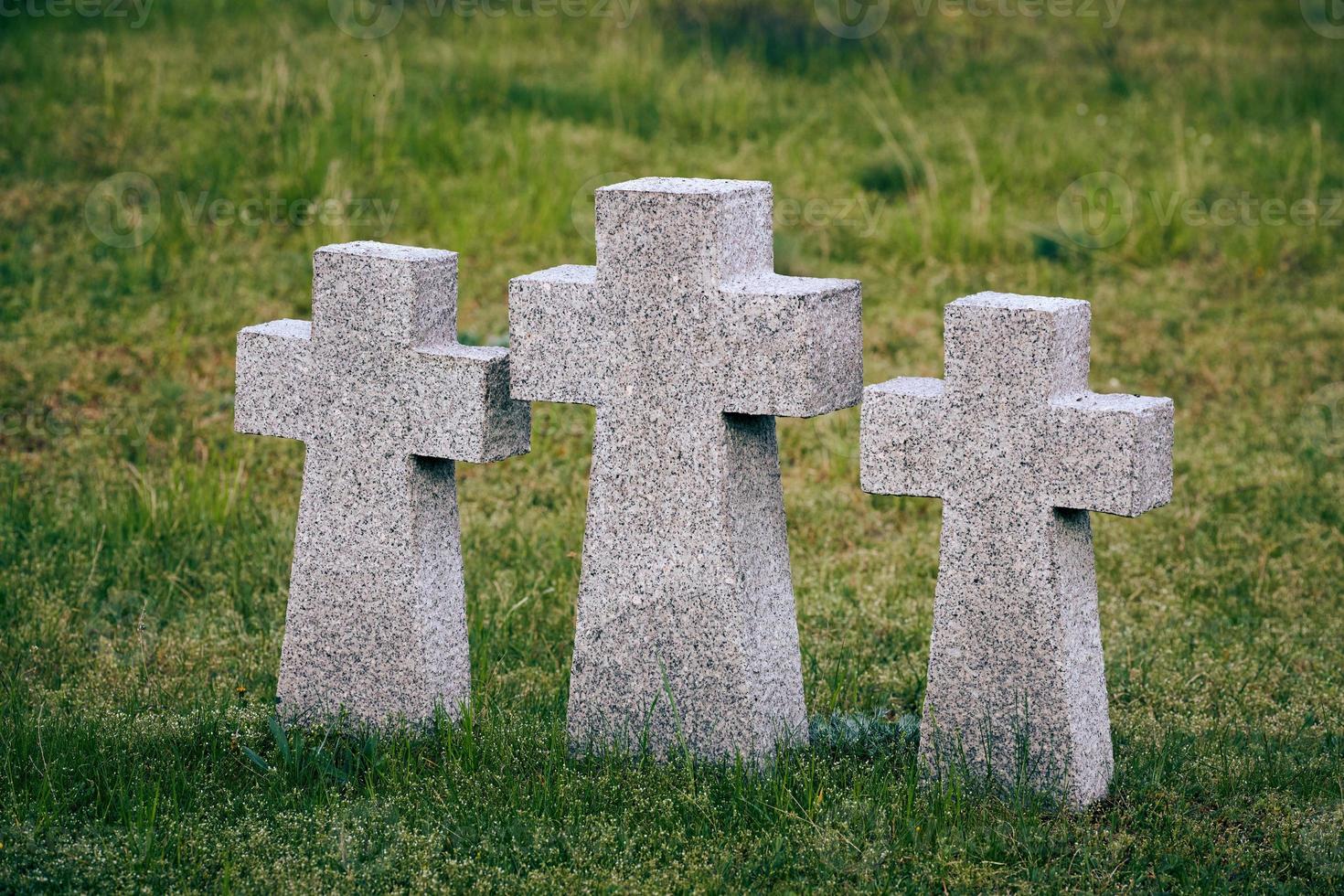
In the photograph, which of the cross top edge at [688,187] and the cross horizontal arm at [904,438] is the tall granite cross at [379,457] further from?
the cross horizontal arm at [904,438]

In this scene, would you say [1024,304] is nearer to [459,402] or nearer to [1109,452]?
[1109,452]

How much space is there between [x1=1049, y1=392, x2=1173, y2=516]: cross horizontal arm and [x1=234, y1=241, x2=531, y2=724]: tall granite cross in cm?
139

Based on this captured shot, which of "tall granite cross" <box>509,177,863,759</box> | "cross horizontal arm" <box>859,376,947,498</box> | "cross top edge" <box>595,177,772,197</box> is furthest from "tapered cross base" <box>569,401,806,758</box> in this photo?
"cross top edge" <box>595,177,772,197</box>

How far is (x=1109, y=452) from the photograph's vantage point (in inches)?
146

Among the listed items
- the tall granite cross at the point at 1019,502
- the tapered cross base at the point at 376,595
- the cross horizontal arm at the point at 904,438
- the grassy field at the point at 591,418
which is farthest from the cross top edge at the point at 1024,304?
the tapered cross base at the point at 376,595

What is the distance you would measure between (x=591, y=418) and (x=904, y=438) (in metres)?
3.56

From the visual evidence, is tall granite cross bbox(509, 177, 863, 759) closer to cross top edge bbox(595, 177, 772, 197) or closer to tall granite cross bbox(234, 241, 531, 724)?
cross top edge bbox(595, 177, 772, 197)

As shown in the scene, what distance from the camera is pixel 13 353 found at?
7414 mm

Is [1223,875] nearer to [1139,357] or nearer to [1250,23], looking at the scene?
[1139,357]

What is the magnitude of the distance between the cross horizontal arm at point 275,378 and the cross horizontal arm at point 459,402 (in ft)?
1.17

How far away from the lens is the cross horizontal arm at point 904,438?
153 inches

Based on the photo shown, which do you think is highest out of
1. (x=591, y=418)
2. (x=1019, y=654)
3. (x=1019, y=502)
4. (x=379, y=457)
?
(x=1019, y=502)

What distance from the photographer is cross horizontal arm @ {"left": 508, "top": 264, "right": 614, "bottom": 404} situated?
4059mm

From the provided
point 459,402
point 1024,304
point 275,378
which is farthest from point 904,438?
point 275,378
